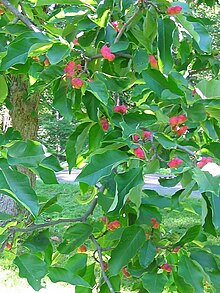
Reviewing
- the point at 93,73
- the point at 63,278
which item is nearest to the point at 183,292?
the point at 63,278

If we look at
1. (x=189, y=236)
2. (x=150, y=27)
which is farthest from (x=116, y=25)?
(x=189, y=236)

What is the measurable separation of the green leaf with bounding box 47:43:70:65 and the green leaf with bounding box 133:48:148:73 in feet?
0.61

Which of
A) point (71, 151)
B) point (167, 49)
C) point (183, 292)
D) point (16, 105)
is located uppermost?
point (167, 49)

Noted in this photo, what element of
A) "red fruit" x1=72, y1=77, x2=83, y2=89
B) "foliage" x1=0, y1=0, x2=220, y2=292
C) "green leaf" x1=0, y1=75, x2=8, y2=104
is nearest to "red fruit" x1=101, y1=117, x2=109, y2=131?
"foliage" x1=0, y1=0, x2=220, y2=292

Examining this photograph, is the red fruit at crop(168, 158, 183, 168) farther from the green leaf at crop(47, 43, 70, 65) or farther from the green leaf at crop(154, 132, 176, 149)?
the green leaf at crop(47, 43, 70, 65)

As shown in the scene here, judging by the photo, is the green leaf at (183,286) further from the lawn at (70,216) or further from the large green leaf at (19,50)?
the large green leaf at (19,50)

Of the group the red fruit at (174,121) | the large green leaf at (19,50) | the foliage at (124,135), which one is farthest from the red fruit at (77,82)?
the red fruit at (174,121)

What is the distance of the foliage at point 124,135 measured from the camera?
0.88m

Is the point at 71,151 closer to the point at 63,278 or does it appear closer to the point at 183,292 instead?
the point at 63,278

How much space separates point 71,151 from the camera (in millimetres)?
1187

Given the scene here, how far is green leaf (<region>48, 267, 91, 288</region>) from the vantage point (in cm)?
102

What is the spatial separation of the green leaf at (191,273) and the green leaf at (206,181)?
11.8 inches

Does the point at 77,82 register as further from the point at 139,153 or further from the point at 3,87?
the point at 3,87

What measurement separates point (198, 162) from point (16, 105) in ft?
9.60
